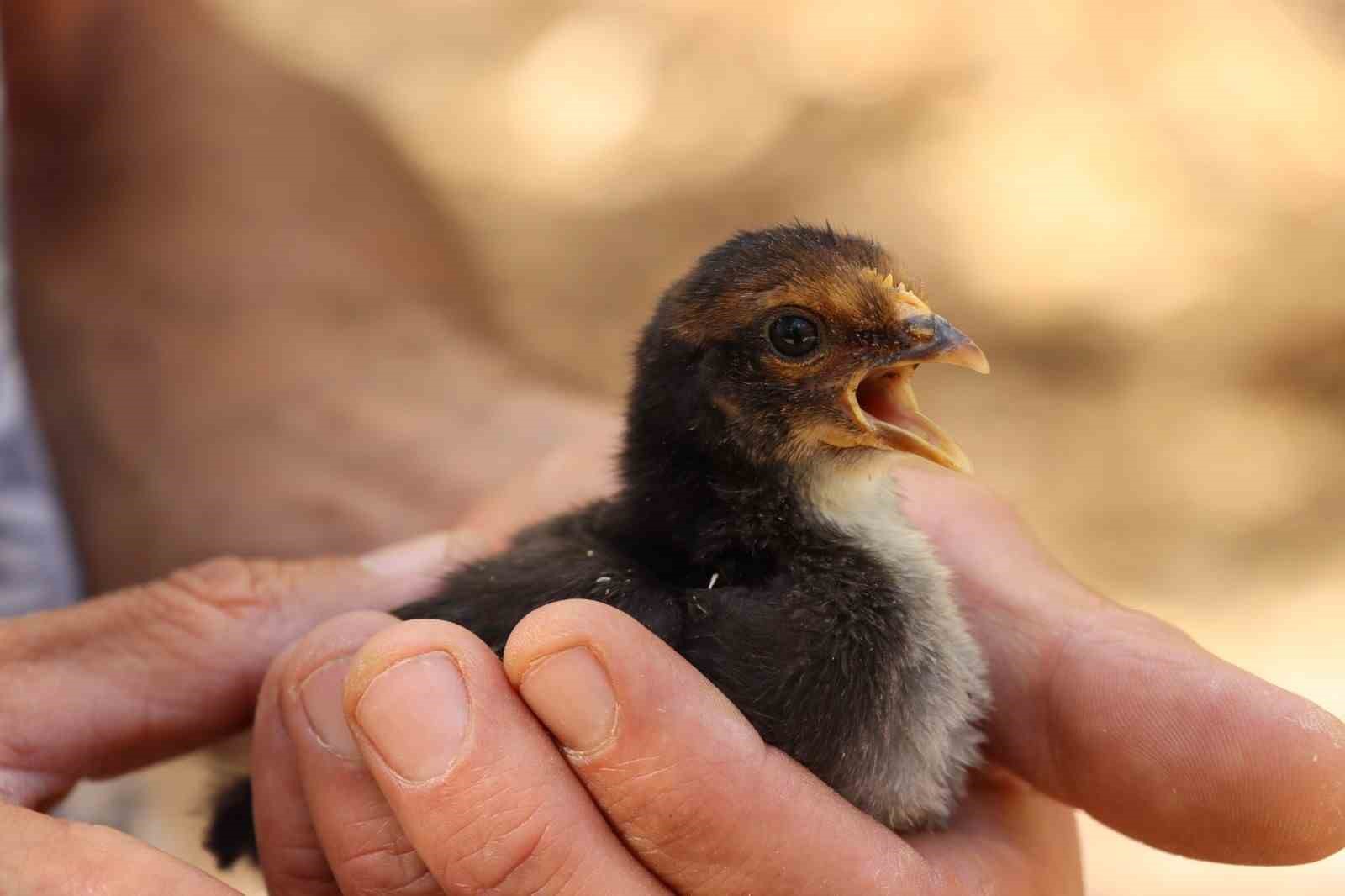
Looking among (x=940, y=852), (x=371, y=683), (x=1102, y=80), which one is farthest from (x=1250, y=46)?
(x=371, y=683)

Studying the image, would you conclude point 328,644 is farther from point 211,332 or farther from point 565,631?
point 211,332

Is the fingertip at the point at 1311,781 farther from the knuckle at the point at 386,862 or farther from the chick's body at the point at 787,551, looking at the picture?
the knuckle at the point at 386,862

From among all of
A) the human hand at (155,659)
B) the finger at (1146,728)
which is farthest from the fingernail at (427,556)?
the finger at (1146,728)

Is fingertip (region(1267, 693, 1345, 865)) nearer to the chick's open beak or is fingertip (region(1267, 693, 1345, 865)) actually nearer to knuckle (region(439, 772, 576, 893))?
the chick's open beak

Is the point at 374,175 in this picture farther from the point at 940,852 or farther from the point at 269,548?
the point at 940,852

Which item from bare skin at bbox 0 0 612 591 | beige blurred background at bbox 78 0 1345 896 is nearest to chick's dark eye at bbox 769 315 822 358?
bare skin at bbox 0 0 612 591
